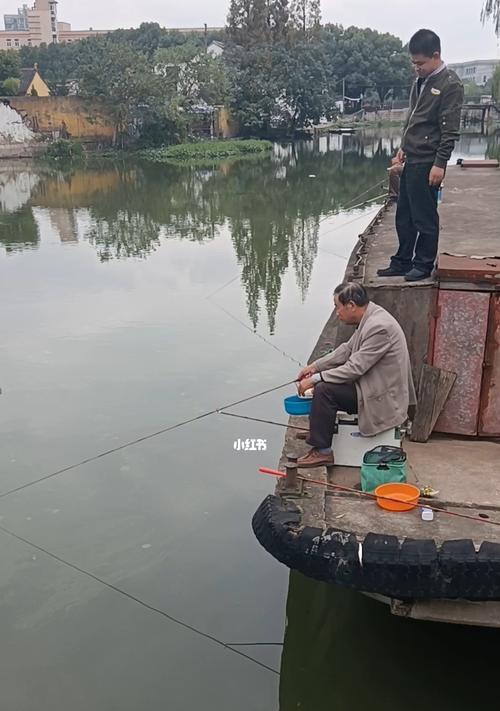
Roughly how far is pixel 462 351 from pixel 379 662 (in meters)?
1.91

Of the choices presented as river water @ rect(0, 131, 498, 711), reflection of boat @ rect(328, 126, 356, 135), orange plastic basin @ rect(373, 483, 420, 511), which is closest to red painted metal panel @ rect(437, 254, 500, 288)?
orange plastic basin @ rect(373, 483, 420, 511)

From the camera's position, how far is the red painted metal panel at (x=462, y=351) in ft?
14.4

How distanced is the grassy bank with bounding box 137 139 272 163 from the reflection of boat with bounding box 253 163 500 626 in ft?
107

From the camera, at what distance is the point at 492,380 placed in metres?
4.41

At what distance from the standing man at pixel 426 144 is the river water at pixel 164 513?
1857 mm

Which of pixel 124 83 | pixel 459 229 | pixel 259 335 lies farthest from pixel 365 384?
pixel 124 83

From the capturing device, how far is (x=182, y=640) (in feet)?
13.9

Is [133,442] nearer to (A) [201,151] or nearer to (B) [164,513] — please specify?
(B) [164,513]

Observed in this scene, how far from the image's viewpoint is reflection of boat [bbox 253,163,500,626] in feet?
10.4

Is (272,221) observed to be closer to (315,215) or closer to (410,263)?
(315,215)

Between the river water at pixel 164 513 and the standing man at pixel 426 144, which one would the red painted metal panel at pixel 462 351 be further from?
the river water at pixel 164 513

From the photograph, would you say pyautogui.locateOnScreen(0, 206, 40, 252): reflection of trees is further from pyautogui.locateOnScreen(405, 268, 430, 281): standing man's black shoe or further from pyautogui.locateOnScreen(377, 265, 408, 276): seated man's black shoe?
pyautogui.locateOnScreen(405, 268, 430, 281): standing man's black shoe

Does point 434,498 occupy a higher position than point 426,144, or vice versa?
point 426,144

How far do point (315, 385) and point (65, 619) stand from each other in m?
2.15
